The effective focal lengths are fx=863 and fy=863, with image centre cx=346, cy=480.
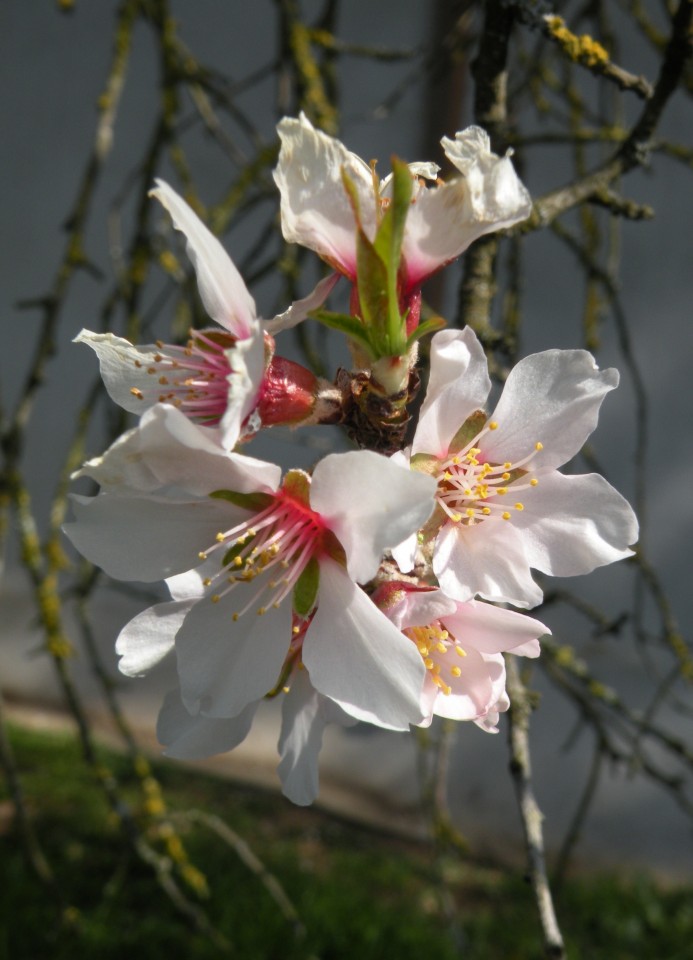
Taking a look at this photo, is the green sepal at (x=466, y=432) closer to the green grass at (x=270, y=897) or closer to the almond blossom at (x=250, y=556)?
the almond blossom at (x=250, y=556)

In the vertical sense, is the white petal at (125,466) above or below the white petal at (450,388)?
below

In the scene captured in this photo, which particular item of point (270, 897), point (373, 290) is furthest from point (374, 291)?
point (270, 897)

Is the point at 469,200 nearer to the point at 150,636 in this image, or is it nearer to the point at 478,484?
the point at 478,484

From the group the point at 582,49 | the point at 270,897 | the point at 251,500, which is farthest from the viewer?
the point at 270,897

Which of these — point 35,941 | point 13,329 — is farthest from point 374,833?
point 13,329

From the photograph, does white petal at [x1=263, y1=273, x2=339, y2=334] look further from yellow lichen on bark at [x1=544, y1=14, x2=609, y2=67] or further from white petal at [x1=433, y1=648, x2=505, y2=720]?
yellow lichen on bark at [x1=544, y1=14, x2=609, y2=67]

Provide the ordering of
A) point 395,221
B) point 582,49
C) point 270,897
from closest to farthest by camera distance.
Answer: point 395,221 < point 582,49 < point 270,897

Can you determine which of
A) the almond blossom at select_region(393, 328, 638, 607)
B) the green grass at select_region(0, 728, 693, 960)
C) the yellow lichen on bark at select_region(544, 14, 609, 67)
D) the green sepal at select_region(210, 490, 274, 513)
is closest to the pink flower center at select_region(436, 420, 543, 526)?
the almond blossom at select_region(393, 328, 638, 607)

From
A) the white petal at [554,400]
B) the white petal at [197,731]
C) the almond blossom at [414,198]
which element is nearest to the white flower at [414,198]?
the almond blossom at [414,198]
